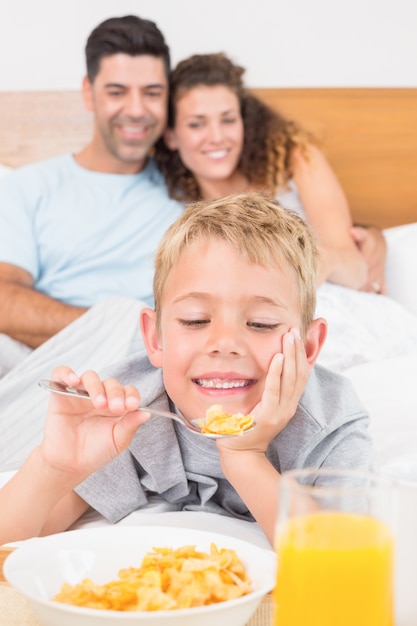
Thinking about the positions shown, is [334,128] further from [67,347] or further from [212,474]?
[212,474]

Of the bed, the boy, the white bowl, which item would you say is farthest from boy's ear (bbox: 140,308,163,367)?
the bed

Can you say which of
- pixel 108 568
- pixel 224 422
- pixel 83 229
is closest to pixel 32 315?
pixel 83 229

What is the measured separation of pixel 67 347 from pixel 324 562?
1.24m

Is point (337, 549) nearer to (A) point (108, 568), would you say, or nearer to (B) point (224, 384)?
(A) point (108, 568)

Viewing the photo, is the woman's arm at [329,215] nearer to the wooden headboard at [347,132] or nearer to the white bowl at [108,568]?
the wooden headboard at [347,132]

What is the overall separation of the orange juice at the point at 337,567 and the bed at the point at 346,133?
7.10ft

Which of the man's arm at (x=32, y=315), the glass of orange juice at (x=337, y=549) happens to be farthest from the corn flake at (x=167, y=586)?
the man's arm at (x=32, y=315)

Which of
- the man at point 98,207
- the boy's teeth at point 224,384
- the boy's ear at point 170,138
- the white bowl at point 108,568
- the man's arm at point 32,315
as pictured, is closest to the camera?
the white bowl at point 108,568

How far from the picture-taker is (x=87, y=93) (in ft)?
7.85

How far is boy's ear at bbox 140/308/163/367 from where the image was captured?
44.8 inches

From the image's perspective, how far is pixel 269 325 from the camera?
104 cm

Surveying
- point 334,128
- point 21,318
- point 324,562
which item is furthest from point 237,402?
point 334,128

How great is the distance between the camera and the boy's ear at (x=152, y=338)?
3.74 feet

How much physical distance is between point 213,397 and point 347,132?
5.65ft
